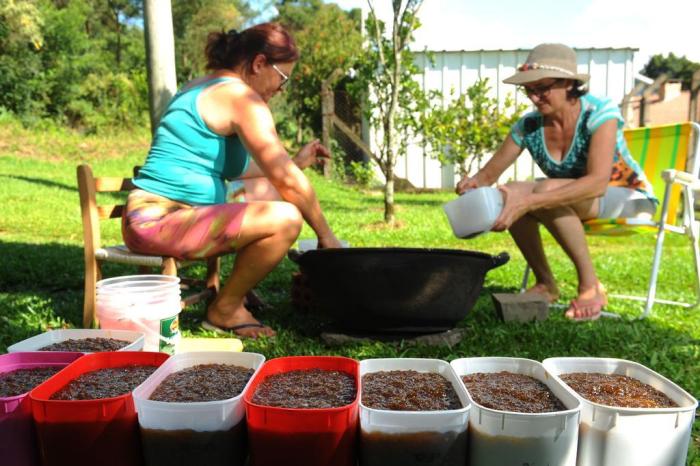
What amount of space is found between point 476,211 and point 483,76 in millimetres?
9091

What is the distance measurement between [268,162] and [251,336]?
785 millimetres

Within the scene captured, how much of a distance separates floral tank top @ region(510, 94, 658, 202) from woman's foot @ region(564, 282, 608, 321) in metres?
0.66

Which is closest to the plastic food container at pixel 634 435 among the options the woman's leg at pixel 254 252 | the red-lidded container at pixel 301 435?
the red-lidded container at pixel 301 435

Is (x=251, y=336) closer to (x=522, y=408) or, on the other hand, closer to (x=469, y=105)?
(x=522, y=408)

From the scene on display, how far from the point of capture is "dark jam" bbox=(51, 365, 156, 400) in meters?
1.40

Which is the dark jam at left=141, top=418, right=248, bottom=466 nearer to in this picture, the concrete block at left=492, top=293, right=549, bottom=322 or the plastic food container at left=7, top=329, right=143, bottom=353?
the plastic food container at left=7, top=329, right=143, bottom=353

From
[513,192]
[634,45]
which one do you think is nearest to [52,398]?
[513,192]

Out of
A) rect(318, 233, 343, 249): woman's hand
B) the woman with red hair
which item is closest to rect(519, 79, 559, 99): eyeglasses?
the woman with red hair

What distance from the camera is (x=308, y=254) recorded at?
2297mm

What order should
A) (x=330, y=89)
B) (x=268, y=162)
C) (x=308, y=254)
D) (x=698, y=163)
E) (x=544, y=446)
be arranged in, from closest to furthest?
(x=544, y=446) < (x=308, y=254) < (x=268, y=162) < (x=698, y=163) < (x=330, y=89)

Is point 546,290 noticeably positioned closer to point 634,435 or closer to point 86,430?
point 634,435

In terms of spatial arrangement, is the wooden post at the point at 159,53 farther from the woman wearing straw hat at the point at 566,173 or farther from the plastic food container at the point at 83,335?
the plastic food container at the point at 83,335

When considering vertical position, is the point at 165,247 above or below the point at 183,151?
below

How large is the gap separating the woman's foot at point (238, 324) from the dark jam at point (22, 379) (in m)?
1.12
